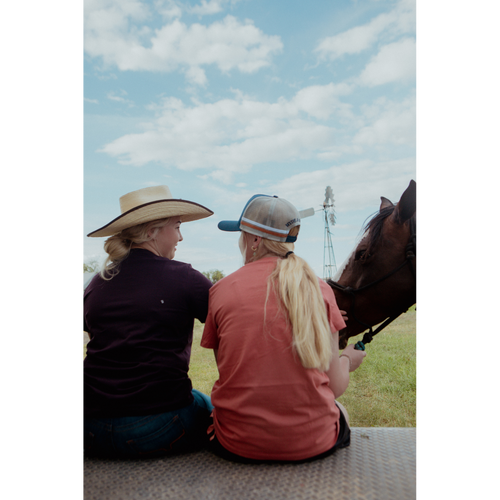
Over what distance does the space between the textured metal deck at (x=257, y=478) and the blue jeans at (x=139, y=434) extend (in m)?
0.07

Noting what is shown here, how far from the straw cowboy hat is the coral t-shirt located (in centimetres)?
81

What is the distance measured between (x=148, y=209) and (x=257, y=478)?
165 cm

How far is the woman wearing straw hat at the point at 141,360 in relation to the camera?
1.89 m

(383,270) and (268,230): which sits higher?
(268,230)

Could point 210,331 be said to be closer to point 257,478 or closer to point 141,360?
point 141,360

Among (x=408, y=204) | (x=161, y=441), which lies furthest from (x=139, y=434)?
(x=408, y=204)

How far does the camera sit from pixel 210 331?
1911mm

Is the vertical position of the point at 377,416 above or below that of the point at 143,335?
below
